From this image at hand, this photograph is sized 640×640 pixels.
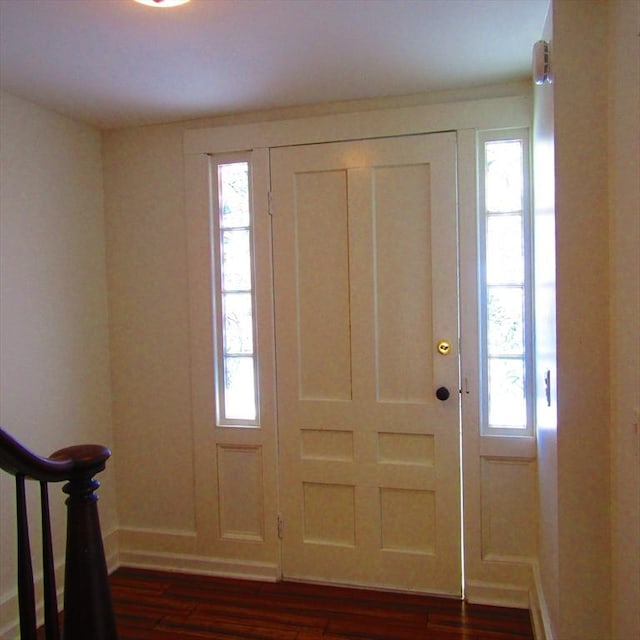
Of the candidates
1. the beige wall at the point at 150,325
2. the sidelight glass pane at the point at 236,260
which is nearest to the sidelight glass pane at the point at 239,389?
the beige wall at the point at 150,325

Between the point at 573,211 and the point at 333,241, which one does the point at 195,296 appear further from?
the point at 573,211

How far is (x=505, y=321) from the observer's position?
250cm

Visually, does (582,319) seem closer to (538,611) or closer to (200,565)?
(538,611)

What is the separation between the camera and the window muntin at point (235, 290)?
2.79 meters

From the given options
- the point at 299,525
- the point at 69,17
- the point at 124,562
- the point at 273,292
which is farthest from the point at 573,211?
the point at 124,562

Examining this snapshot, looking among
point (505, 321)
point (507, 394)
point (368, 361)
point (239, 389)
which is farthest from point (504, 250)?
point (239, 389)

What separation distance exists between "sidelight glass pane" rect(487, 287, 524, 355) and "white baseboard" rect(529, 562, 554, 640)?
963 millimetres

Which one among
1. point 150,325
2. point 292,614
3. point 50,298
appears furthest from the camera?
point 150,325

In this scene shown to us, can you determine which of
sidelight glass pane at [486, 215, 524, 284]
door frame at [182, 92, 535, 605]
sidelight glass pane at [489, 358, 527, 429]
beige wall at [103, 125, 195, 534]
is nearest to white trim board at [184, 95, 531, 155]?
door frame at [182, 92, 535, 605]

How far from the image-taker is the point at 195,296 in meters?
2.81

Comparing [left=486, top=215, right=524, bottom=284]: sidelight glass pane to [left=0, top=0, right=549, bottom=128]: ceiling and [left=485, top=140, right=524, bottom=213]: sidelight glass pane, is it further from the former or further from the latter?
[left=0, top=0, right=549, bottom=128]: ceiling

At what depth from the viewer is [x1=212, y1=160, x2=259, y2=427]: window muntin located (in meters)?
2.79

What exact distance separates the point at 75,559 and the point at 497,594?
6.61ft

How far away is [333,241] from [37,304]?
1.39 metres
